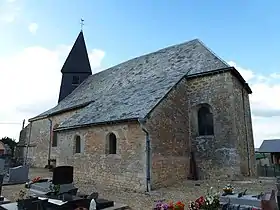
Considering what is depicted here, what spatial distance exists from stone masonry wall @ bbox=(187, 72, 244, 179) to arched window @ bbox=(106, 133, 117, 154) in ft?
14.1

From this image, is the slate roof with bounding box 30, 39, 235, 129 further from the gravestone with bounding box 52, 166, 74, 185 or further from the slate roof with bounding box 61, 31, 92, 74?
the slate roof with bounding box 61, 31, 92, 74

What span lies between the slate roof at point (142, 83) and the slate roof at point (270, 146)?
13476 mm

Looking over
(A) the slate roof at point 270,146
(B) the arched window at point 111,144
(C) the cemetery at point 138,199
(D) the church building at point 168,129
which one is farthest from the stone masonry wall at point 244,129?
(A) the slate roof at point 270,146

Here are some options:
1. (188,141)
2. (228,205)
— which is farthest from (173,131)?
(228,205)

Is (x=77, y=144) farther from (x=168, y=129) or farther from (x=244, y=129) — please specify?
(x=244, y=129)

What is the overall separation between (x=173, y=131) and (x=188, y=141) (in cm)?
164

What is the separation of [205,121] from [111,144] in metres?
5.35

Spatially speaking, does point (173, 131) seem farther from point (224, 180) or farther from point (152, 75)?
point (152, 75)

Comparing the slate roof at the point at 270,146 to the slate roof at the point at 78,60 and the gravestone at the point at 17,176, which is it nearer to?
the slate roof at the point at 78,60

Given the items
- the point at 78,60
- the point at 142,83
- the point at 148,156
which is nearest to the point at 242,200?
the point at 148,156

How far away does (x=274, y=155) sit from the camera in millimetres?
24078

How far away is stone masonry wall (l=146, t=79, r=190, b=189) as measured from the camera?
1070 cm

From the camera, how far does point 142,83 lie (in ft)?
49.6

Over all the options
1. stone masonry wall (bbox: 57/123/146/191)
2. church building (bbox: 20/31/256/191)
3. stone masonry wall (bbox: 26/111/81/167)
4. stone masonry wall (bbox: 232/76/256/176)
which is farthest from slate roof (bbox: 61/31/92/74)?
stone masonry wall (bbox: 232/76/256/176)
